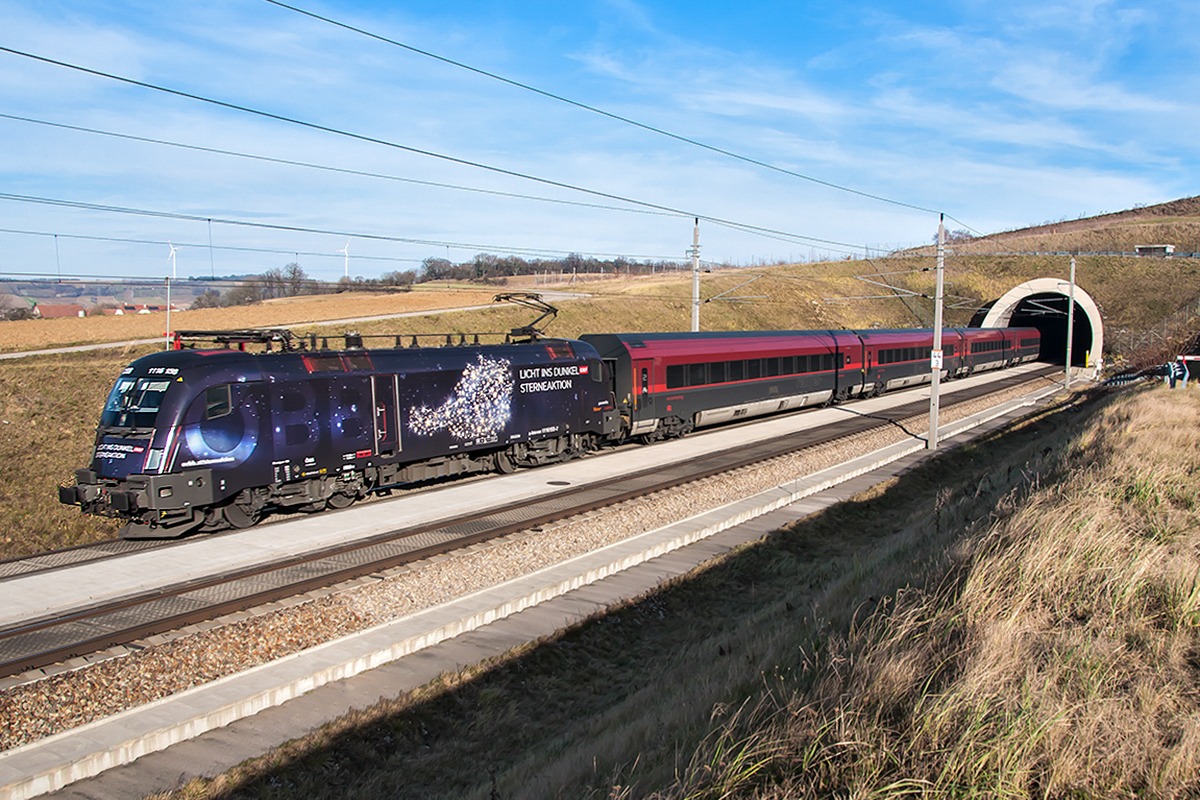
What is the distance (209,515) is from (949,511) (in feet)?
48.2

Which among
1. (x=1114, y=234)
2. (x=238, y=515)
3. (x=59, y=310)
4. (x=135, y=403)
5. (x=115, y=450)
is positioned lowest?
(x=238, y=515)

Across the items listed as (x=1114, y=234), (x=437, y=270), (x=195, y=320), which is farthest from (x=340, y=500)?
(x=1114, y=234)

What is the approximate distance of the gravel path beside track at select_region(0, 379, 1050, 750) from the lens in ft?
28.0

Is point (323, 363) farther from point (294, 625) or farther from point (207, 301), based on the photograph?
point (207, 301)

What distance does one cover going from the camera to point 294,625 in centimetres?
1059

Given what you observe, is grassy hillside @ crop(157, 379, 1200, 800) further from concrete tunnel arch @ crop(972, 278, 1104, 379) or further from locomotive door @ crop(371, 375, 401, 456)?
concrete tunnel arch @ crop(972, 278, 1104, 379)

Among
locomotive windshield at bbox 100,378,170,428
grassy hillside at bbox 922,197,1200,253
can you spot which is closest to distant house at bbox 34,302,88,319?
locomotive windshield at bbox 100,378,170,428

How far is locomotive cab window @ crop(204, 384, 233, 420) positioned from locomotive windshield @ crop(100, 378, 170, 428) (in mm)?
765

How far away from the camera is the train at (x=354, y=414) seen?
582 inches

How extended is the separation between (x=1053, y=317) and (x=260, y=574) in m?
78.2

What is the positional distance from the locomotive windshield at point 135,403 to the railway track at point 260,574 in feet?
8.13

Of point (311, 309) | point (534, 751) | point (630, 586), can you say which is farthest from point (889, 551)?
point (311, 309)

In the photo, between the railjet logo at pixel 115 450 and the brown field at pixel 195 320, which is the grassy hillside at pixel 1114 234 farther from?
the railjet logo at pixel 115 450

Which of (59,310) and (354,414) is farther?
(59,310)
